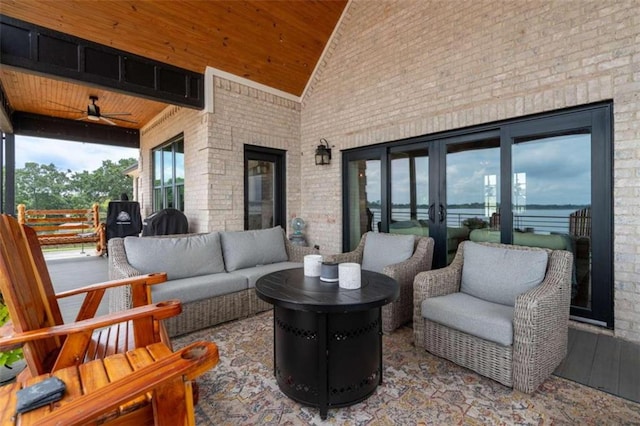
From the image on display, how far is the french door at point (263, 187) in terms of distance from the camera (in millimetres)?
5402

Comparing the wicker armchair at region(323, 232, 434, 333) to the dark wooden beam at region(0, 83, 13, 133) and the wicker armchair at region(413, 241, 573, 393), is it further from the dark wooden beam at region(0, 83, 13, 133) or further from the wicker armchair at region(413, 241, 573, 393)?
the dark wooden beam at region(0, 83, 13, 133)

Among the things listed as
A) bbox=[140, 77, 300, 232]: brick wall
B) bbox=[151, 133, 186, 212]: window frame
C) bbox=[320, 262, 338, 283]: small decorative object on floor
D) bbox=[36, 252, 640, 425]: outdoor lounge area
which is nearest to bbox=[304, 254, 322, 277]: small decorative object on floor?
bbox=[320, 262, 338, 283]: small decorative object on floor

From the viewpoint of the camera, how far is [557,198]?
3.18 m

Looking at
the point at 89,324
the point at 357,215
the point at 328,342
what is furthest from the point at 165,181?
the point at 328,342

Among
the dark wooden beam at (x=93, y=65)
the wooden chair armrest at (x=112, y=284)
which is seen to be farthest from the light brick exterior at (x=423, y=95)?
the wooden chair armrest at (x=112, y=284)

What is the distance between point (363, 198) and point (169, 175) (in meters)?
4.44

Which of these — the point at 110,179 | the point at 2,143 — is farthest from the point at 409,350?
the point at 110,179

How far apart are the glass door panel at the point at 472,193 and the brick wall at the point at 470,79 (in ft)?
1.24

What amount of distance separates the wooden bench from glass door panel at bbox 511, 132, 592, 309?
8.63 meters

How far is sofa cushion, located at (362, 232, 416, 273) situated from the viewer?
346 centimetres

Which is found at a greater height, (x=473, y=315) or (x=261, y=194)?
(x=261, y=194)

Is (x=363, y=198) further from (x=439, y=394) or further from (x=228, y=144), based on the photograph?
(x=439, y=394)

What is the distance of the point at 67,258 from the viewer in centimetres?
721

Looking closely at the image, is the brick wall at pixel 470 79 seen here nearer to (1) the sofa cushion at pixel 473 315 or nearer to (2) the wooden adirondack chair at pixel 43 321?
(1) the sofa cushion at pixel 473 315
